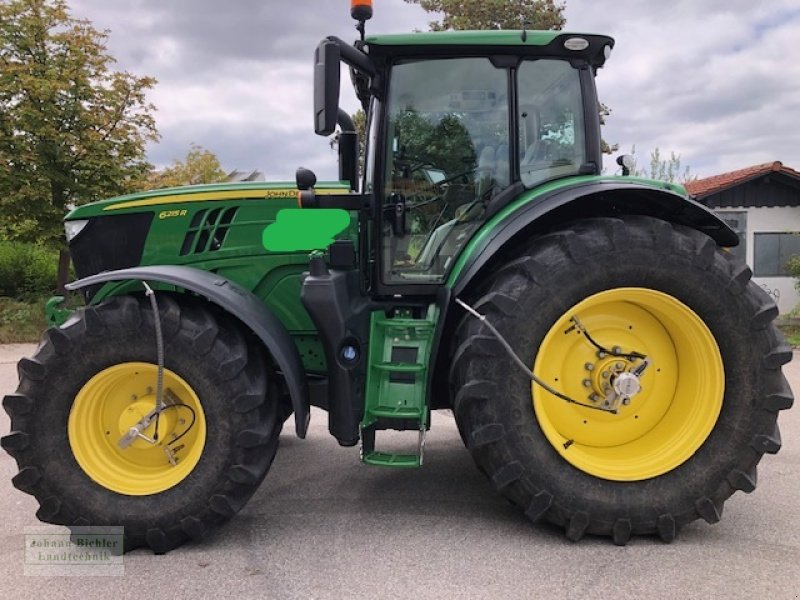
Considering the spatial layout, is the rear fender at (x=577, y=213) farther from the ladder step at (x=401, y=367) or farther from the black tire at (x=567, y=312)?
the ladder step at (x=401, y=367)

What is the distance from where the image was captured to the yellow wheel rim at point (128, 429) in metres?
2.84

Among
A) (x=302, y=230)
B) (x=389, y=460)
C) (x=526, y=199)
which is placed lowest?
(x=389, y=460)

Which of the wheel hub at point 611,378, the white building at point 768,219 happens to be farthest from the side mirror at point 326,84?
the white building at point 768,219

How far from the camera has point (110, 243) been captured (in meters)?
3.53

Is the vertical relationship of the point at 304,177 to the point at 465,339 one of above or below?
above

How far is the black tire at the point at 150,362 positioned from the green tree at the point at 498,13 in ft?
40.7

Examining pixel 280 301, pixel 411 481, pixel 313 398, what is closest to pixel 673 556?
pixel 411 481

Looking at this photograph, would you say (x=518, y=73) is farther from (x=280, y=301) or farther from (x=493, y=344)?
(x=280, y=301)

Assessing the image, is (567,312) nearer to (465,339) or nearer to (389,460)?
(465,339)

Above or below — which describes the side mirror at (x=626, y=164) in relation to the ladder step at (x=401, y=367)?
above

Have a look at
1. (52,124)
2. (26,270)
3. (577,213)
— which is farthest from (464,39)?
(26,270)

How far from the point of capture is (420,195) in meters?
3.20

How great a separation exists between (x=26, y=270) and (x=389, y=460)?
11.8 m

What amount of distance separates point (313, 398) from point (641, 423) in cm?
164
